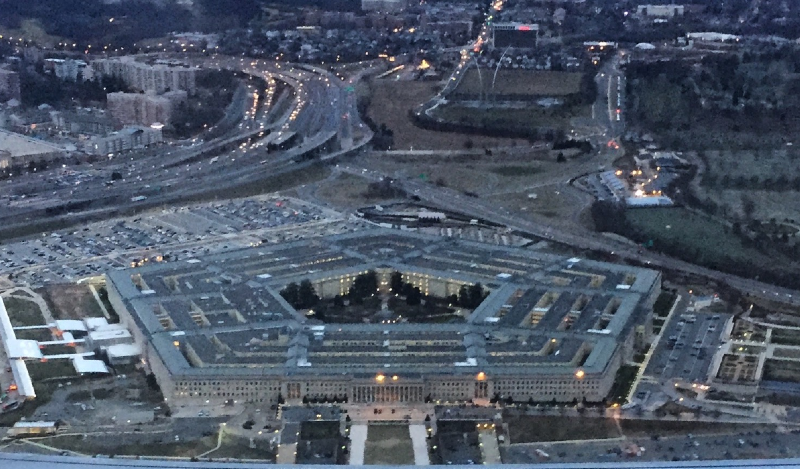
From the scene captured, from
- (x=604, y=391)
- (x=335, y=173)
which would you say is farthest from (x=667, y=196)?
(x=604, y=391)

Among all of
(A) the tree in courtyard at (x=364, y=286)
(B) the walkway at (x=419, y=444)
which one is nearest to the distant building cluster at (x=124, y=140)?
(A) the tree in courtyard at (x=364, y=286)

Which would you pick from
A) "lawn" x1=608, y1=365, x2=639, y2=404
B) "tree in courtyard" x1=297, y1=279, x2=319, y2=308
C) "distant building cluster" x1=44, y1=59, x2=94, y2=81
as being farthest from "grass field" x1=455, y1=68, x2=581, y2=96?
"lawn" x1=608, y1=365, x2=639, y2=404

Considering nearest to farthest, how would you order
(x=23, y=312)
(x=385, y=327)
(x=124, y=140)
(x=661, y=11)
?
1. (x=385, y=327)
2. (x=23, y=312)
3. (x=124, y=140)
4. (x=661, y=11)

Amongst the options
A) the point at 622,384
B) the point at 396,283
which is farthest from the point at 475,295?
the point at 622,384

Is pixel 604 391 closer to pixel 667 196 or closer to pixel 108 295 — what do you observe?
pixel 108 295

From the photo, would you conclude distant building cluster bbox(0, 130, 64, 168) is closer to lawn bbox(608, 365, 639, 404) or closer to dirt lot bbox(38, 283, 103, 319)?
dirt lot bbox(38, 283, 103, 319)

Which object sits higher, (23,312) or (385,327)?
(385,327)

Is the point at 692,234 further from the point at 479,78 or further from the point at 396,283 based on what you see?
the point at 479,78
